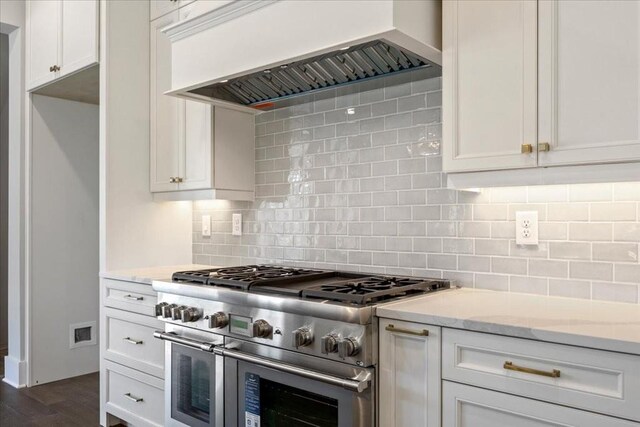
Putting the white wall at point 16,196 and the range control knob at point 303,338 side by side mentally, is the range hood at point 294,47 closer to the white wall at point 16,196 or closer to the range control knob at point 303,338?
the range control knob at point 303,338

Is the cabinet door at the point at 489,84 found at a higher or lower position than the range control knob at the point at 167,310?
higher

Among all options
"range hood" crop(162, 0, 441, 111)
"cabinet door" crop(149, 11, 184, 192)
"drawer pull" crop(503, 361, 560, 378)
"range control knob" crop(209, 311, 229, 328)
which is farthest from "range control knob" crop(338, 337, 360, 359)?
"cabinet door" crop(149, 11, 184, 192)

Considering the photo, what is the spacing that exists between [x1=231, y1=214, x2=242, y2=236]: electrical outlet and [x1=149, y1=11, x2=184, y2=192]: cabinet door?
1.31 feet

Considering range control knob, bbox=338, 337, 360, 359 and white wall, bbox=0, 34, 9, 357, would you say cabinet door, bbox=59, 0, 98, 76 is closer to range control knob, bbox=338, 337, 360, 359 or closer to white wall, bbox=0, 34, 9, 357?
white wall, bbox=0, 34, 9, 357

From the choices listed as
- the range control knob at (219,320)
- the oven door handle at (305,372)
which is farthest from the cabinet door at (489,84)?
the range control knob at (219,320)

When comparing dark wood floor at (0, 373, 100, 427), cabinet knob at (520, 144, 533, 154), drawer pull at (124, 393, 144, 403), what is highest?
cabinet knob at (520, 144, 533, 154)

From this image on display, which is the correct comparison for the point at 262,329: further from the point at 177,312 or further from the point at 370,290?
the point at 177,312

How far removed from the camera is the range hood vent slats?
2.17 metres

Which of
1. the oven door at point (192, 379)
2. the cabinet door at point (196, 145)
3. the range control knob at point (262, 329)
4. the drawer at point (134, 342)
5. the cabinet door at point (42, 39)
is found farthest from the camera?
the cabinet door at point (42, 39)

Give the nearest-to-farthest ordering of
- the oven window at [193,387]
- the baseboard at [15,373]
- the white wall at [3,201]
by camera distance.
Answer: the oven window at [193,387]
the baseboard at [15,373]
the white wall at [3,201]

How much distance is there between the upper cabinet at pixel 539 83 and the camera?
63.9 inches

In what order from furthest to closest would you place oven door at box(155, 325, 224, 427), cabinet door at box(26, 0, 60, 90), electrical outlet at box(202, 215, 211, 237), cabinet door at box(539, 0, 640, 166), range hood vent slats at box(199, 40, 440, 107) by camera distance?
cabinet door at box(26, 0, 60, 90)
electrical outlet at box(202, 215, 211, 237)
oven door at box(155, 325, 224, 427)
range hood vent slats at box(199, 40, 440, 107)
cabinet door at box(539, 0, 640, 166)

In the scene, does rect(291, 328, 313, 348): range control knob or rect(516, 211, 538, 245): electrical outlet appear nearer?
rect(291, 328, 313, 348): range control knob

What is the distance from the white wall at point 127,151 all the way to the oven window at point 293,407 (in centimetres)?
150
